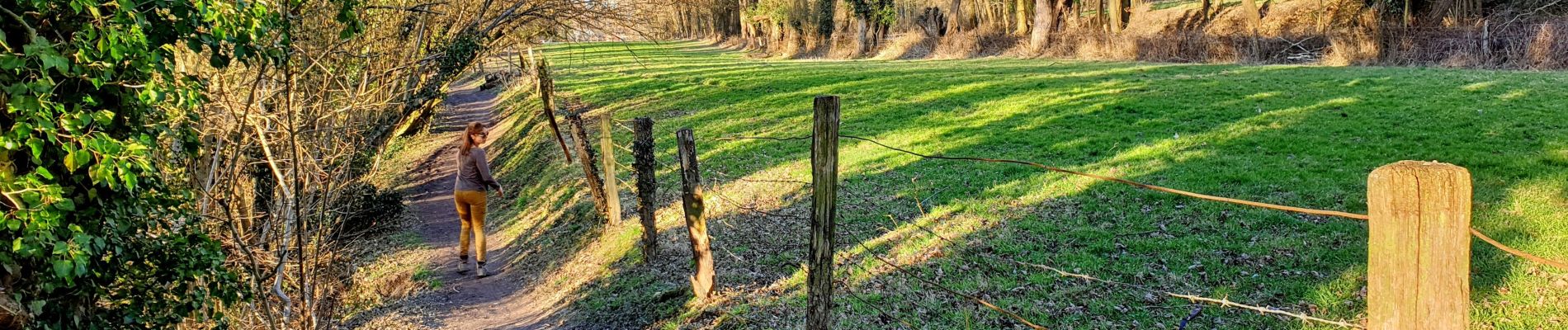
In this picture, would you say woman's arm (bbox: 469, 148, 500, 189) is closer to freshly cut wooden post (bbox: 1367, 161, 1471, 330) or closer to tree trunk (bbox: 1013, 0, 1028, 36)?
freshly cut wooden post (bbox: 1367, 161, 1471, 330)

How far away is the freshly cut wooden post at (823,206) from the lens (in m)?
4.51

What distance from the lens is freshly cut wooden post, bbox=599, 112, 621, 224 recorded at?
10.4m

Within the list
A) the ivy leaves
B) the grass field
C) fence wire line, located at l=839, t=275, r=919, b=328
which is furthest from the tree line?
the ivy leaves

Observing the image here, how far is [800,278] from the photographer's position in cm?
777

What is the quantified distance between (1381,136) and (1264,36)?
16.9m

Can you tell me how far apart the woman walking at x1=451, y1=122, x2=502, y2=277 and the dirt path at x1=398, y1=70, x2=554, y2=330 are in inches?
25.7

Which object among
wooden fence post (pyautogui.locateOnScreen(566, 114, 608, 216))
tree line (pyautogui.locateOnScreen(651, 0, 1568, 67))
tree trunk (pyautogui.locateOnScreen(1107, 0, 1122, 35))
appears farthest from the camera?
tree trunk (pyautogui.locateOnScreen(1107, 0, 1122, 35))

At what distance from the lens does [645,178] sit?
870 cm

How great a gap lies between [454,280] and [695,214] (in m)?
4.97

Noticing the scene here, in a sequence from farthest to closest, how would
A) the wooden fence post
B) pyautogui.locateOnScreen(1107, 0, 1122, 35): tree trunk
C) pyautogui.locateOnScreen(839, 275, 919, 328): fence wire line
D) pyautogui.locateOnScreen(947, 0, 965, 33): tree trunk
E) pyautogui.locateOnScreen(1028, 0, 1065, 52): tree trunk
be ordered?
1. pyautogui.locateOnScreen(947, 0, 965, 33): tree trunk
2. pyautogui.locateOnScreen(1107, 0, 1122, 35): tree trunk
3. pyautogui.locateOnScreen(1028, 0, 1065, 52): tree trunk
4. the wooden fence post
5. pyautogui.locateOnScreen(839, 275, 919, 328): fence wire line

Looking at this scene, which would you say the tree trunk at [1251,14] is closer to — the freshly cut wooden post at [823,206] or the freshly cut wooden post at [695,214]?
the freshly cut wooden post at [695,214]

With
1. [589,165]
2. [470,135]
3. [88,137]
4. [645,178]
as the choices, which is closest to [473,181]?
[470,135]

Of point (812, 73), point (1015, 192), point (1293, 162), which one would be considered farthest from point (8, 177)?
point (812, 73)

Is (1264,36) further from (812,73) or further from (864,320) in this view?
(864,320)
